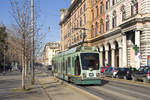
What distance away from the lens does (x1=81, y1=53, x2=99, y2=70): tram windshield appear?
1972 cm

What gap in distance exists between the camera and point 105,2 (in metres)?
55.0

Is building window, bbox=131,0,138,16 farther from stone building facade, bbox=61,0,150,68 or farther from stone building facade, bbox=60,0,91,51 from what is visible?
stone building facade, bbox=60,0,91,51

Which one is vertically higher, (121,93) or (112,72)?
(112,72)

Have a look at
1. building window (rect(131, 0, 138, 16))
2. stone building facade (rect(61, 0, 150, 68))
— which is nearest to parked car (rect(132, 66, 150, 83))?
stone building facade (rect(61, 0, 150, 68))

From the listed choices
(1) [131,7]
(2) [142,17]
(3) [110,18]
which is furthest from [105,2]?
(2) [142,17]

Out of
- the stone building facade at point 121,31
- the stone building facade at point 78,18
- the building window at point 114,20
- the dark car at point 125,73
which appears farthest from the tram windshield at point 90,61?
the stone building facade at point 78,18

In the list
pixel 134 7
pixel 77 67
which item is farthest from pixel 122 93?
pixel 134 7

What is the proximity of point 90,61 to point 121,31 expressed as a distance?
24610 mm

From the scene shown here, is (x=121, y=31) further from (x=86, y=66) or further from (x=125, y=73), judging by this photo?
(x=86, y=66)

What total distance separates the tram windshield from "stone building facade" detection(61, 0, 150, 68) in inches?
481

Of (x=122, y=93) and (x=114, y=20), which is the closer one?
(x=122, y=93)

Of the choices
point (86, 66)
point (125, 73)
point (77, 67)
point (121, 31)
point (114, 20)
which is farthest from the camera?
point (114, 20)

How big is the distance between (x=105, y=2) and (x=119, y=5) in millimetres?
8583

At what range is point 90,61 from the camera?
65.5ft
